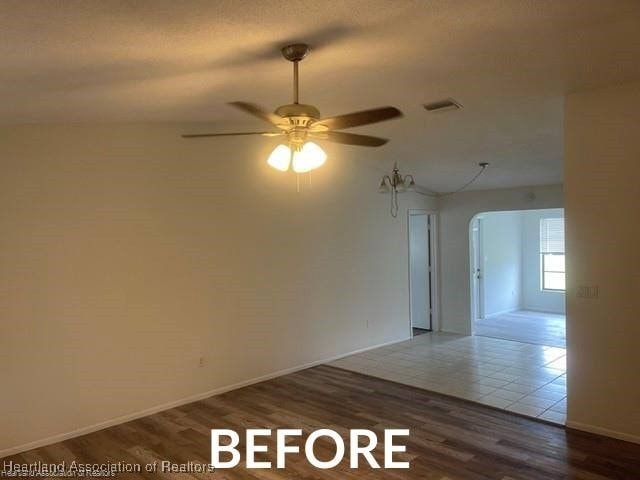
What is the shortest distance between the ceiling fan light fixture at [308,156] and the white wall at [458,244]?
5.03 meters

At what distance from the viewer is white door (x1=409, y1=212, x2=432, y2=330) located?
7648 millimetres

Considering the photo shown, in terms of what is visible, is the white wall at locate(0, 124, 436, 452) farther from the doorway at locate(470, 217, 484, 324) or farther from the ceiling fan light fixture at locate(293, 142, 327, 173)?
the doorway at locate(470, 217, 484, 324)

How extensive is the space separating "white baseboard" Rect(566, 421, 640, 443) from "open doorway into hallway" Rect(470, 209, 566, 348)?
453cm

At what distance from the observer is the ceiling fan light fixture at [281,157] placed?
260 centimetres

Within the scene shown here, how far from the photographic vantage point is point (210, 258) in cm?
468

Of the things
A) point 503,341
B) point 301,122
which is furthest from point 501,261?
point 301,122

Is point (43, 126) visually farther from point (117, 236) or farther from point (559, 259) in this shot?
point (559, 259)

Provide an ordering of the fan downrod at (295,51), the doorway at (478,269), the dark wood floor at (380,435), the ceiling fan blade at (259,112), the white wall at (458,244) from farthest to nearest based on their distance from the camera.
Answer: the doorway at (478,269), the white wall at (458,244), the dark wood floor at (380,435), the fan downrod at (295,51), the ceiling fan blade at (259,112)

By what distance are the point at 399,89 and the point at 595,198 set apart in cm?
173

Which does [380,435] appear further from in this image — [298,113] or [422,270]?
[422,270]

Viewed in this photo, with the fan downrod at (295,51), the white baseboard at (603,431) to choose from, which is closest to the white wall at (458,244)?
the white baseboard at (603,431)

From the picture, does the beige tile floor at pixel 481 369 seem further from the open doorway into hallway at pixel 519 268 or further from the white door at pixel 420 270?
the open doorway into hallway at pixel 519 268

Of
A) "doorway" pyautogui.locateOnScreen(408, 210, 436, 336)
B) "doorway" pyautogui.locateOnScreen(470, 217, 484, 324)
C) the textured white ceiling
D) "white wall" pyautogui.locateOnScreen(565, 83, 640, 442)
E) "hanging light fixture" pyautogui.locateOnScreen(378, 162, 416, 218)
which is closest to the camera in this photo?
the textured white ceiling

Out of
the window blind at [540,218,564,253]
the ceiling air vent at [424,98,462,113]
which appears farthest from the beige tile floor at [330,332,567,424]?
the window blind at [540,218,564,253]
